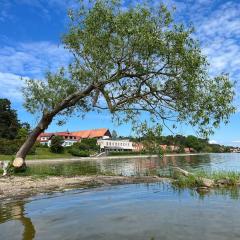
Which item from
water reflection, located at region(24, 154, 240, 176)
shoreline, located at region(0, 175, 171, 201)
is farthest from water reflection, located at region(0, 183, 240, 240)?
water reflection, located at region(24, 154, 240, 176)

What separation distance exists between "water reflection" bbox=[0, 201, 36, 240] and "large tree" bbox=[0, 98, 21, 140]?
12200 centimetres

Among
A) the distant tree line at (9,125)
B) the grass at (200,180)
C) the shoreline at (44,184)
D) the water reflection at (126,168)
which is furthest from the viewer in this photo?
the distant tree line at (9,125)

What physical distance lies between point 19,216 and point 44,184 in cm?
1019

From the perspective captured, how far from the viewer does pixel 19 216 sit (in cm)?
1509

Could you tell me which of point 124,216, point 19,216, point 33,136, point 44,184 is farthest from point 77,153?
point 124,216

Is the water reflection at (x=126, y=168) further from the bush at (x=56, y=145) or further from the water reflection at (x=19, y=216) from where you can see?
the bush at (x=56, y=145)

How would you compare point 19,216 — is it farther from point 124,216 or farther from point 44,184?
point 44,184

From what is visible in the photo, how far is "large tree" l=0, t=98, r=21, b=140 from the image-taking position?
13651 centimetres

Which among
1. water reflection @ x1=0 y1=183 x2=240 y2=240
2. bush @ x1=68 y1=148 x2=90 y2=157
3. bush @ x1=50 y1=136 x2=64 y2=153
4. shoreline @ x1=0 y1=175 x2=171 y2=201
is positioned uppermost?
bush @ x1=50 y1=136 x2=64 y2=153

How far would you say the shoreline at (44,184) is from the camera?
71.2 feet

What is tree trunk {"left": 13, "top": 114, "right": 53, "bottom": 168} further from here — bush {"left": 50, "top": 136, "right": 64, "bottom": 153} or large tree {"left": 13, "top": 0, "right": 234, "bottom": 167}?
bush {"left": 50, "top": 136, "right": 64, "bottom": 153}

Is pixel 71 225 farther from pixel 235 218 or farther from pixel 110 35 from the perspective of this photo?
pixel 110 35

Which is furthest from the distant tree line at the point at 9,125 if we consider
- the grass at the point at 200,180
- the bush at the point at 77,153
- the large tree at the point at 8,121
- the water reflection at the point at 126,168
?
the grass at the point at 200,180

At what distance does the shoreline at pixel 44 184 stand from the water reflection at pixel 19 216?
217 centimetres
